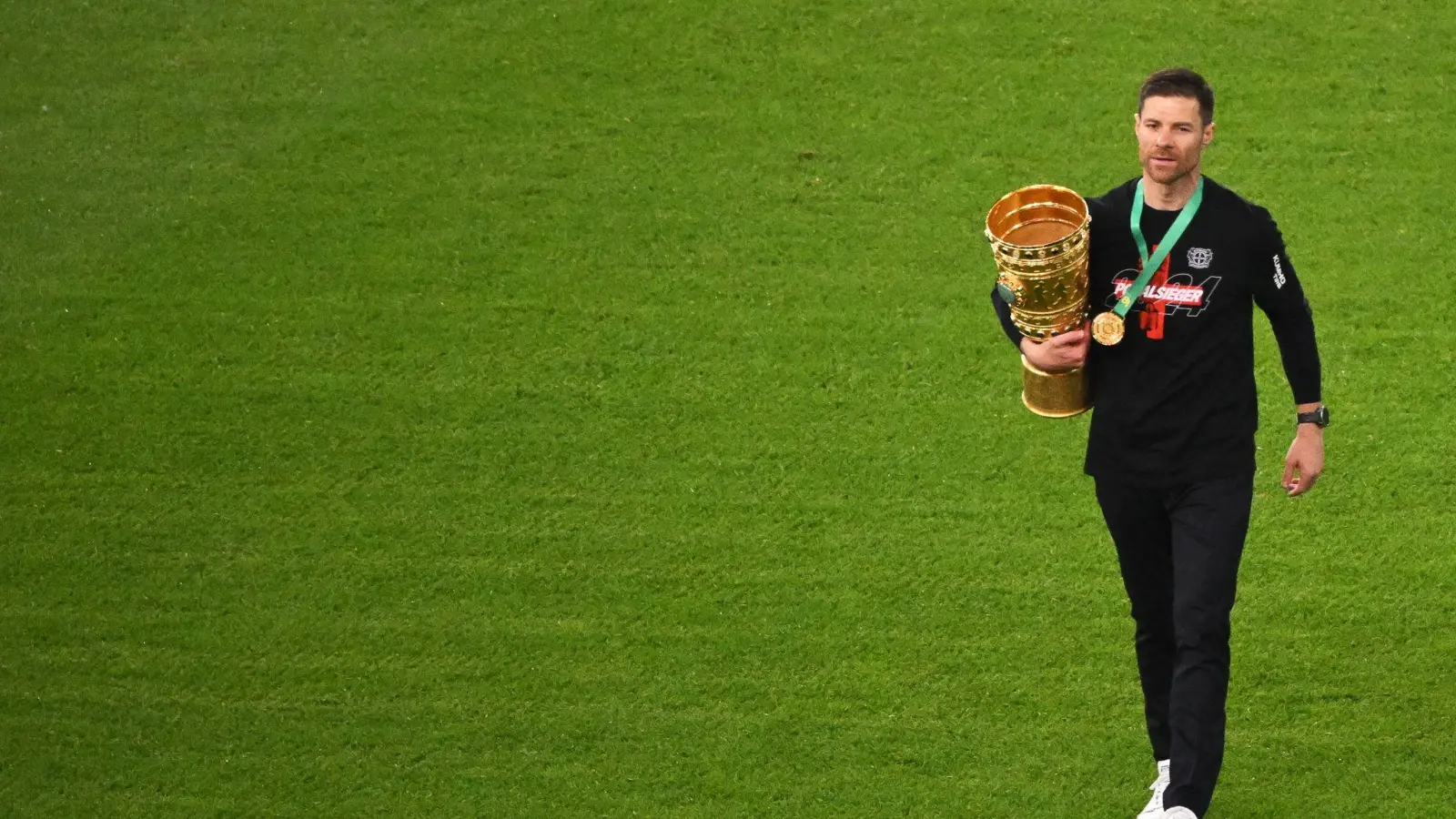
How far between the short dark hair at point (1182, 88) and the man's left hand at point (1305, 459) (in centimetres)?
73

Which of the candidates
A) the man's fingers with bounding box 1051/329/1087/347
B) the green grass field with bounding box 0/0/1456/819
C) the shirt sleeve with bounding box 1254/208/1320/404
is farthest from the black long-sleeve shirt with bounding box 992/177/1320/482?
the green grass field with bounding box 0/0/1456/819

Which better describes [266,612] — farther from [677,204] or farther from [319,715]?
[677,204]

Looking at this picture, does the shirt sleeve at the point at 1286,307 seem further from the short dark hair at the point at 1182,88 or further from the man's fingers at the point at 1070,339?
the man's fingers at the point at 1070,339

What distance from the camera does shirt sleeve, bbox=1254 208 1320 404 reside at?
3.65 metres

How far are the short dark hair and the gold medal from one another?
44 centimetres

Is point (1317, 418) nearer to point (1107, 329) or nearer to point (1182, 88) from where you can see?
point (1107, 329)

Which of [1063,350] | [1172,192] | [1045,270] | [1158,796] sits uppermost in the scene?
[1172,192]

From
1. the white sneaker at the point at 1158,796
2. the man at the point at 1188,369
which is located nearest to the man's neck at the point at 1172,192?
the man at the point at 1188,369

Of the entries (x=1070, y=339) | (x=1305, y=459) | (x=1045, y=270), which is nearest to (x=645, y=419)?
(x=1070, y=339)

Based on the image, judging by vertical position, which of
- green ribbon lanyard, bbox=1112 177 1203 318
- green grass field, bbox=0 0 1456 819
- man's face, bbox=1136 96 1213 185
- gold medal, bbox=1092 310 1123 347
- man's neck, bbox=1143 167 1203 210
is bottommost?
green grass field, bbox=0 0 1456 819

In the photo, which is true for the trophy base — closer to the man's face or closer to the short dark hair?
the man's face

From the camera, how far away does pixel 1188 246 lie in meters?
3.63

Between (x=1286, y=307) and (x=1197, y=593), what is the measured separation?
2.08ft

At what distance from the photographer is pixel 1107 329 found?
3.66 m
